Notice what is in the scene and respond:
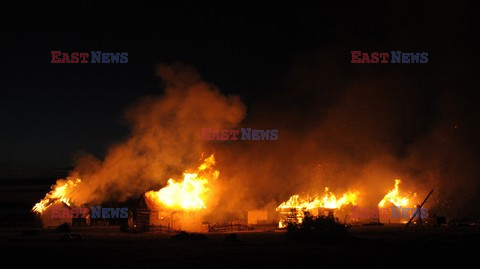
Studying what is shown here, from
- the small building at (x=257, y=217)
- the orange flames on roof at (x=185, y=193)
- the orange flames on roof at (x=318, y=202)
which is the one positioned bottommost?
the small building at (x=257, y=217)

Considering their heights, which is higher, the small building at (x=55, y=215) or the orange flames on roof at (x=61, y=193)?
the orange flames on roof at (x=61, y=193)

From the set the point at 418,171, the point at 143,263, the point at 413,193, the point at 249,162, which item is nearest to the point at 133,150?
the point at 249,162

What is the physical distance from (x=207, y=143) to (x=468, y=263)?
39.1 m

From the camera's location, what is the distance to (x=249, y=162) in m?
71.1

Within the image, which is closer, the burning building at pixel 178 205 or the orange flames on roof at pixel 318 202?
the burning building at pixel 178 205

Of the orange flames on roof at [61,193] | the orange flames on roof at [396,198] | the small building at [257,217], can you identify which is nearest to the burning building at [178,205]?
the small building at [257,217]

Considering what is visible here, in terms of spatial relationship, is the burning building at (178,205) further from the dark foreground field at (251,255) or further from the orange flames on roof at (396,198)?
the orange flames on roof at (396,198)

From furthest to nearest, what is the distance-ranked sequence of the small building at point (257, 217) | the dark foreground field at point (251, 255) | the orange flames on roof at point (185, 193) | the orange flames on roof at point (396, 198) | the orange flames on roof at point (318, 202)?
Result: 1. the orange flames on roof at point (396, 198)
2. the orange flames on roof at point (318, 202)
3. the small building at point (257, 217)
4. the orange flames on roof at point (185, 193)
5. the dark foreground field at point (251, 255)

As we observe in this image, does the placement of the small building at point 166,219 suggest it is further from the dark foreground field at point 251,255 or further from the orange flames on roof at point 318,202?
the orange flames on roof at point 318,202

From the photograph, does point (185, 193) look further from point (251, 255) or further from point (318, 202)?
point (251, 255)

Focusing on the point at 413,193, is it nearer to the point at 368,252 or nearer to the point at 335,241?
the point at 335,241

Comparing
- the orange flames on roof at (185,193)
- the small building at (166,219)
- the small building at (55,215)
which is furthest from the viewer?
the small building at (55,215)

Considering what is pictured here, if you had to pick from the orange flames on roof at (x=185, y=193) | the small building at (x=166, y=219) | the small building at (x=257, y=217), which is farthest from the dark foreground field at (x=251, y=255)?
the small building at (x=257, y=217)

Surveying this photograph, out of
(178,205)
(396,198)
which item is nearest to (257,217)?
(178,205)
